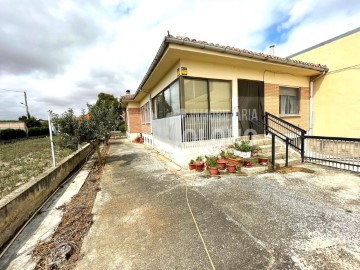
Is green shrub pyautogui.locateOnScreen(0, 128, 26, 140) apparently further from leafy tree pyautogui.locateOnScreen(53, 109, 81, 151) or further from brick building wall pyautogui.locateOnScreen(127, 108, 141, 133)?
leafy tree pyautogui.locateOnScreen(53, 109, 81, 151)

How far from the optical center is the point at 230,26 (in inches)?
316

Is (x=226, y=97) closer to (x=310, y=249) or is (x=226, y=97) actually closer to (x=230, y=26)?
(x=230, y=26)

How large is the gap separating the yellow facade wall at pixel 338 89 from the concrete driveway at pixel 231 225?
4471 millimetres

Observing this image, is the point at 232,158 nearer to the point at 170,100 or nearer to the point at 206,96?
the point at 206,96

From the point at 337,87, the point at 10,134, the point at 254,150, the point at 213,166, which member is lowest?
the point at 213,166

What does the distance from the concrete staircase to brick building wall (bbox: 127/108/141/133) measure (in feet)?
38.2

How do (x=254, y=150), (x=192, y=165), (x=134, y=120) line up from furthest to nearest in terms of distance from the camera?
1. (x=134, y=120)
2. (x=254, y=150)
3. (x=192, y=165)

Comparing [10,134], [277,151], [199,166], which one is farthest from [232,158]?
[10,134]

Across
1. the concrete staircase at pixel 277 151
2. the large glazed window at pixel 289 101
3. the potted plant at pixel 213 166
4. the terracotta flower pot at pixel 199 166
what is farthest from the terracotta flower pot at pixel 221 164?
the large glazed window at pixel 289 101

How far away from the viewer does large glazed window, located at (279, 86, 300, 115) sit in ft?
26.5

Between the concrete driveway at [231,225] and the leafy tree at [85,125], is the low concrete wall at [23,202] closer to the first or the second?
the concrete driveway at [231,225]

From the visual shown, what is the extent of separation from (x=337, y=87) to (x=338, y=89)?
0.10 meters

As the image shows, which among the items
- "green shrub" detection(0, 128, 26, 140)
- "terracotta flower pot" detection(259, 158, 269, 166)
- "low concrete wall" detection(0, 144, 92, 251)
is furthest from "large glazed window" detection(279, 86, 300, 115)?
"green shrub" detection(0, 128, 26, 140)

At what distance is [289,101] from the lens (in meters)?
8.32
